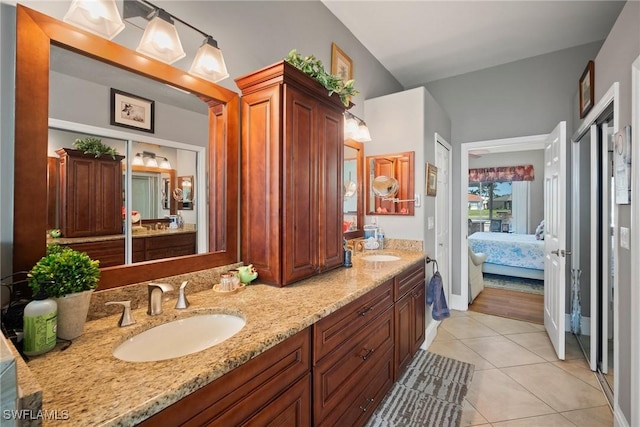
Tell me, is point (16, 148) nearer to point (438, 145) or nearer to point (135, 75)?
point (135, 75)

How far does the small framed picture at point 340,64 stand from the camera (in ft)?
8.15

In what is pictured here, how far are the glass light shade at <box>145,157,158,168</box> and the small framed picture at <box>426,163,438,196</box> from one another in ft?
7.53

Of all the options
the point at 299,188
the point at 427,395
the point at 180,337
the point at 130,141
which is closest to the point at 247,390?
the point at 180,337

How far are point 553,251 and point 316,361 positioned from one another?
2.54 meters

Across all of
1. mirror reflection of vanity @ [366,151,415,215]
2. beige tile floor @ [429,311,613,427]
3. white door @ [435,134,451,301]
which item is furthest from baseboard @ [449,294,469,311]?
mirror reflection of vanity @ [366,151,415,215]

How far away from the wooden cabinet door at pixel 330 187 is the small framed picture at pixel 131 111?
2.99 feet

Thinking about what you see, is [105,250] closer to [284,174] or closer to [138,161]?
[138,161]

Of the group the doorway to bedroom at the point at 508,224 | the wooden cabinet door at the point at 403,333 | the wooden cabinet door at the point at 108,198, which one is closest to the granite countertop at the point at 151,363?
the wooden cabinet door at the point at 108,198

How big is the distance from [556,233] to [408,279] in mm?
1515

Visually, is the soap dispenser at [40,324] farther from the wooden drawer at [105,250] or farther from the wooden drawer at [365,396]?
the wooden drawer at [365,396]

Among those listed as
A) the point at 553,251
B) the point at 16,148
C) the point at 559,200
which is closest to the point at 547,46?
the point at 559,200

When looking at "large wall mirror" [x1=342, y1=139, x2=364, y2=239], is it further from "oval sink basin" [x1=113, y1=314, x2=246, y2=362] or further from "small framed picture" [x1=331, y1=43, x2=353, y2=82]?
"oval sink basin" [x1=113, y1=314, x2=246, y2=362]

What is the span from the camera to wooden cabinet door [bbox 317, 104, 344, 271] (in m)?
1.79

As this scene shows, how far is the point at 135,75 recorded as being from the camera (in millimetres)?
1230
